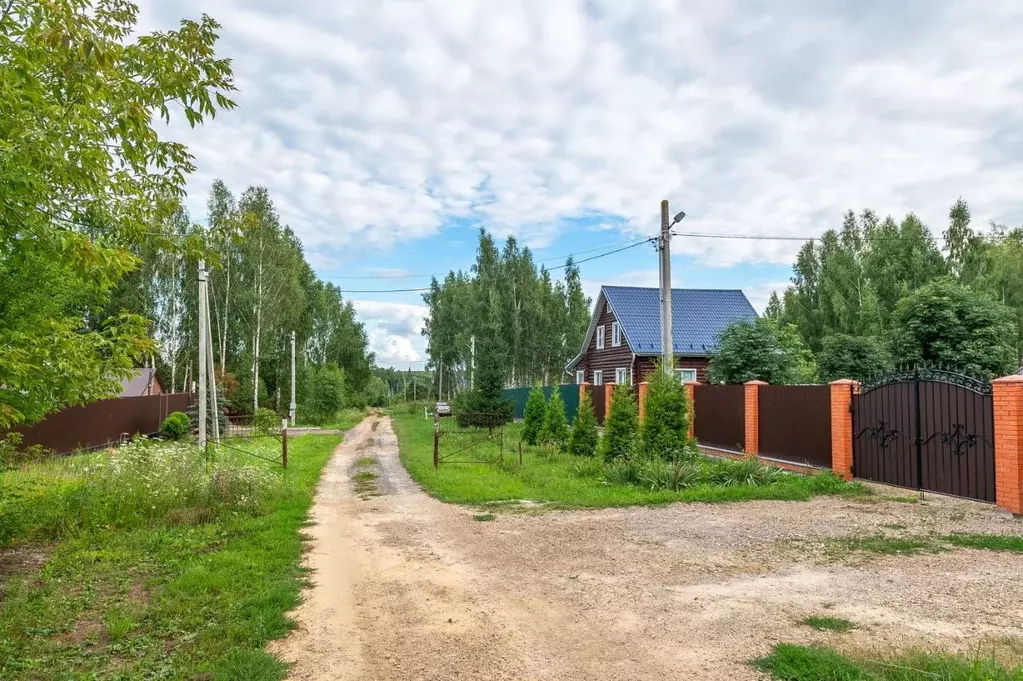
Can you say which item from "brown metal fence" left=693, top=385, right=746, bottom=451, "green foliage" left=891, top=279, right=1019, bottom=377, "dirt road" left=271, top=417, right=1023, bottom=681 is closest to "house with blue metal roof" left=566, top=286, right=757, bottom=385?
"green foliage" left=891, top=279, right=1019, bottom=377

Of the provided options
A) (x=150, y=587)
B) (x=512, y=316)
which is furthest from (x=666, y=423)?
(x=512, y=316)

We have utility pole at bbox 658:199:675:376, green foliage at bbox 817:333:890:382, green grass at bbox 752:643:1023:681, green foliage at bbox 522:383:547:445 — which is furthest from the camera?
green foliage at bbox 522:383:547:445

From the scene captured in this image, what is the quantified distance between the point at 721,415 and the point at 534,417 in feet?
21.7

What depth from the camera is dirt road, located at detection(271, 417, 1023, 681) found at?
4.03 m

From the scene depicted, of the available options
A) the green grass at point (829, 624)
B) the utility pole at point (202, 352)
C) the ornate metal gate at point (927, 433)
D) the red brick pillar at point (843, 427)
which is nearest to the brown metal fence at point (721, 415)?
the red brick pillar at point (843, 427)

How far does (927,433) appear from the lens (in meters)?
9.62

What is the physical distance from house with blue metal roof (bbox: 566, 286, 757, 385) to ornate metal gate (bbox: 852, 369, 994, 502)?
13720 millimetres

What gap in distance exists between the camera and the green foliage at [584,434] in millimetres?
15992

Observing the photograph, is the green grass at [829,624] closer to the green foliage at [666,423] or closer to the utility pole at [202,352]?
the green foliage at [666,423]

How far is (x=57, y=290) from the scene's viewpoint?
8.48 meters

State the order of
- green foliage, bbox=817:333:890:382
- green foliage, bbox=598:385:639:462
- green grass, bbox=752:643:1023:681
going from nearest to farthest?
green grass, bbox=752:643:1023:681
green foliage, bbox=598:385:639:462
green foliage, bbox=817:333:890:382

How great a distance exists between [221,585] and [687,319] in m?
24.1

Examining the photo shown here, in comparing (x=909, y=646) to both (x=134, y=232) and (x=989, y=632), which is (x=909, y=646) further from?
(x=134, y=232)

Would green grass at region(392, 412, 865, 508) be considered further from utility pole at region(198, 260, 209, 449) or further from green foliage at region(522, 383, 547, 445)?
green foliage at region(522, 383, 547, 445)
